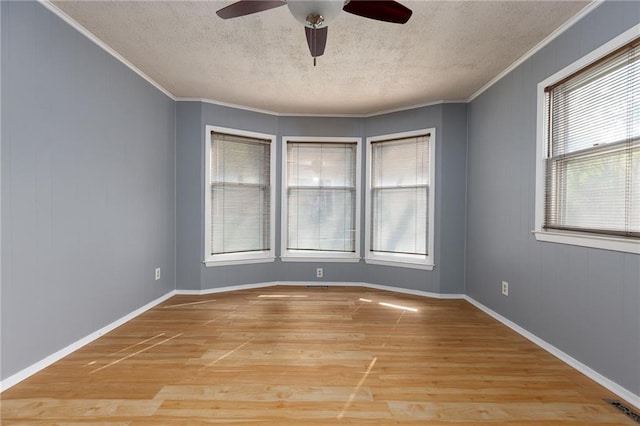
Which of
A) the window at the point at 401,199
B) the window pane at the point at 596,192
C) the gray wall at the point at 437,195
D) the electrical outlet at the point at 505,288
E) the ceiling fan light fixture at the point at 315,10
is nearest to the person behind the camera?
the ceiling fan light fixture at the point at 315,10

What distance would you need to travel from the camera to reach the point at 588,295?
2.11m

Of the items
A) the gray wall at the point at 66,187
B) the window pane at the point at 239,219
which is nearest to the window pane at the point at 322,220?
the window pane at the point at 239,219

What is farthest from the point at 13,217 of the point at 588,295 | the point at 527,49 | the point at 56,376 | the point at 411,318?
the point at 527,49

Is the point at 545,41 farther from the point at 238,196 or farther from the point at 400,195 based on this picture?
the point at 238,196

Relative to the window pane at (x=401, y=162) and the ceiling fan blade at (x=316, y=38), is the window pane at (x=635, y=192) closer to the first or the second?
the ceiling fan blade at (x=316, y=38)

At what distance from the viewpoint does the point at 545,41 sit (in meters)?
2.53

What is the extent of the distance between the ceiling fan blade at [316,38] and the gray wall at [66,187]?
1818 millimetres

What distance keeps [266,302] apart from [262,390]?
1767 mm

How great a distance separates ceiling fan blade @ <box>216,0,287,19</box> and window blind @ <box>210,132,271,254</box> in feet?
8.08

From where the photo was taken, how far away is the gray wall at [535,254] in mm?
1901

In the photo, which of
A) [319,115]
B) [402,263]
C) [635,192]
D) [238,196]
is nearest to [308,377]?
[635,192]

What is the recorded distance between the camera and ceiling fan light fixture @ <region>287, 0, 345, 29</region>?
1.58 meters

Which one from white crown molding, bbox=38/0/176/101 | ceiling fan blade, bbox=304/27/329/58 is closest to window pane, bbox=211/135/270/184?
white crown molding, bbox=38/0/176/101

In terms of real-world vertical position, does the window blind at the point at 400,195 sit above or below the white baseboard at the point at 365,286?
above
